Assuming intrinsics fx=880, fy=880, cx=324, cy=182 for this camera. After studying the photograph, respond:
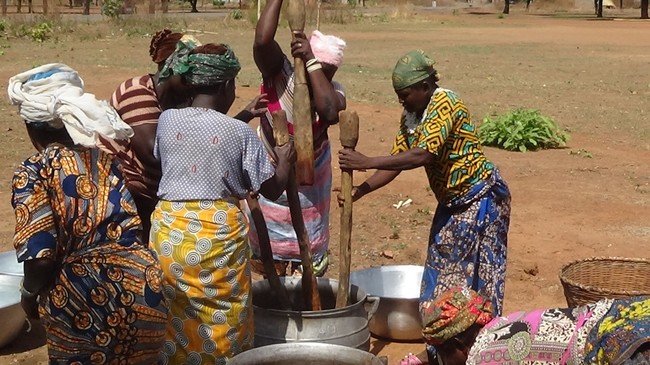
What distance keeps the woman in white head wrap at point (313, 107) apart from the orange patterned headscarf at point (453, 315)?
141cm

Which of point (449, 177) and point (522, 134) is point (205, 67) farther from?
point (522, 134)

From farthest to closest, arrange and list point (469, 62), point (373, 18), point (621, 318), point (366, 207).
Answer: point (373, 18) → point (469, 62) → point (366, 207) → point (621, 318)

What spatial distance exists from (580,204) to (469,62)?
1200 cm

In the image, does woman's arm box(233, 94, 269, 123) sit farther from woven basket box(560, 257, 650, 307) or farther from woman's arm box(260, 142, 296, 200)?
woven basket box(560, 257, 650, 307)

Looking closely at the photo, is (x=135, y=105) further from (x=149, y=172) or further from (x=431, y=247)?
(x=431, y=247)

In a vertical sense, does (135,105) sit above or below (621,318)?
above

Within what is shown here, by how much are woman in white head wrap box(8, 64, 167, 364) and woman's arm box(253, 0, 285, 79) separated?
997 mm

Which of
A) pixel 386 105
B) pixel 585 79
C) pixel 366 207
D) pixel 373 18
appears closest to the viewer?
pixel 366 207

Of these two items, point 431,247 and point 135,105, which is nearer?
point 135,105

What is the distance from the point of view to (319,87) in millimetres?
3963

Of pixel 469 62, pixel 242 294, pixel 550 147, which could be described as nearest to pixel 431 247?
pixel 242 294

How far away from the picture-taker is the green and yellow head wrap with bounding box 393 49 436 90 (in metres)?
3.85

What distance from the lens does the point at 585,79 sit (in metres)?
16.0

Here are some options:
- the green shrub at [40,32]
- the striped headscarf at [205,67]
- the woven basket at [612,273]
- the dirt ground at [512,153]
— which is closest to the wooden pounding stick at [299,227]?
the striped headscarf at [205,67]
